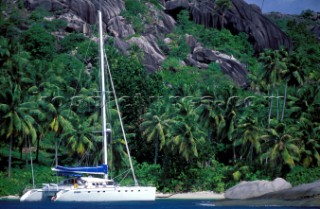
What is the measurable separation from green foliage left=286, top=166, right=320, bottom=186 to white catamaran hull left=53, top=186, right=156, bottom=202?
1805 cm

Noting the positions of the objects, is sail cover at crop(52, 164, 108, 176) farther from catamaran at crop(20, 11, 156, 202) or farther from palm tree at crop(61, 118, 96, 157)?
palm tree at crop(61, 118, 96, 157)

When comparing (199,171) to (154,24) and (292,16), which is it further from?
(292,16)

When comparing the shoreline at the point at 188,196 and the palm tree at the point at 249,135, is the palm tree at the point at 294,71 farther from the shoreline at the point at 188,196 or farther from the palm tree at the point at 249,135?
the shoreline at the point at 188,196

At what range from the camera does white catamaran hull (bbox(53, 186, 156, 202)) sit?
53.0 meters

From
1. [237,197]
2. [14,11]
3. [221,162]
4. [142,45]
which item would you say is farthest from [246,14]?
[237,197]

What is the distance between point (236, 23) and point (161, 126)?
248 feet

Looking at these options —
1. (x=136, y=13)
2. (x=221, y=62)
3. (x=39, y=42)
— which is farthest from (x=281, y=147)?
(x=136, y=13)

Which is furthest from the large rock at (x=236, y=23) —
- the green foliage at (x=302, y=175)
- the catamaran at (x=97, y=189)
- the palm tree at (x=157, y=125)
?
the catamaran at (x=97, y=189)

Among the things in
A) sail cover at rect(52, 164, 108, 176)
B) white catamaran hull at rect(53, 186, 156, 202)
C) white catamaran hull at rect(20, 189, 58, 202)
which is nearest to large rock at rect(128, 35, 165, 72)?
white catamaran hull at rect(20, 189, 58, 202)

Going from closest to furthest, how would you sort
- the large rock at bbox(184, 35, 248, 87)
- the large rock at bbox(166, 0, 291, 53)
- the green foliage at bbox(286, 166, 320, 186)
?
the green foliage at bbox(286, 166, 320, 186) < the large rock at bbox(184, 35, 248, 87) < the large rock at bbox(166, 0, 291, 53)

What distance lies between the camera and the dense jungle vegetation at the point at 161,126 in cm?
7056

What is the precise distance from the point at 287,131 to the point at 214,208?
80.1 feet

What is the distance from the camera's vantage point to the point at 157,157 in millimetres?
78438

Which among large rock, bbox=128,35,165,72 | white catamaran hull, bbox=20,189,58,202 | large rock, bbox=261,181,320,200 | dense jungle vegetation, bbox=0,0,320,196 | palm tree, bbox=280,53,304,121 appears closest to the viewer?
large rock, bbox=261,181,320,200
